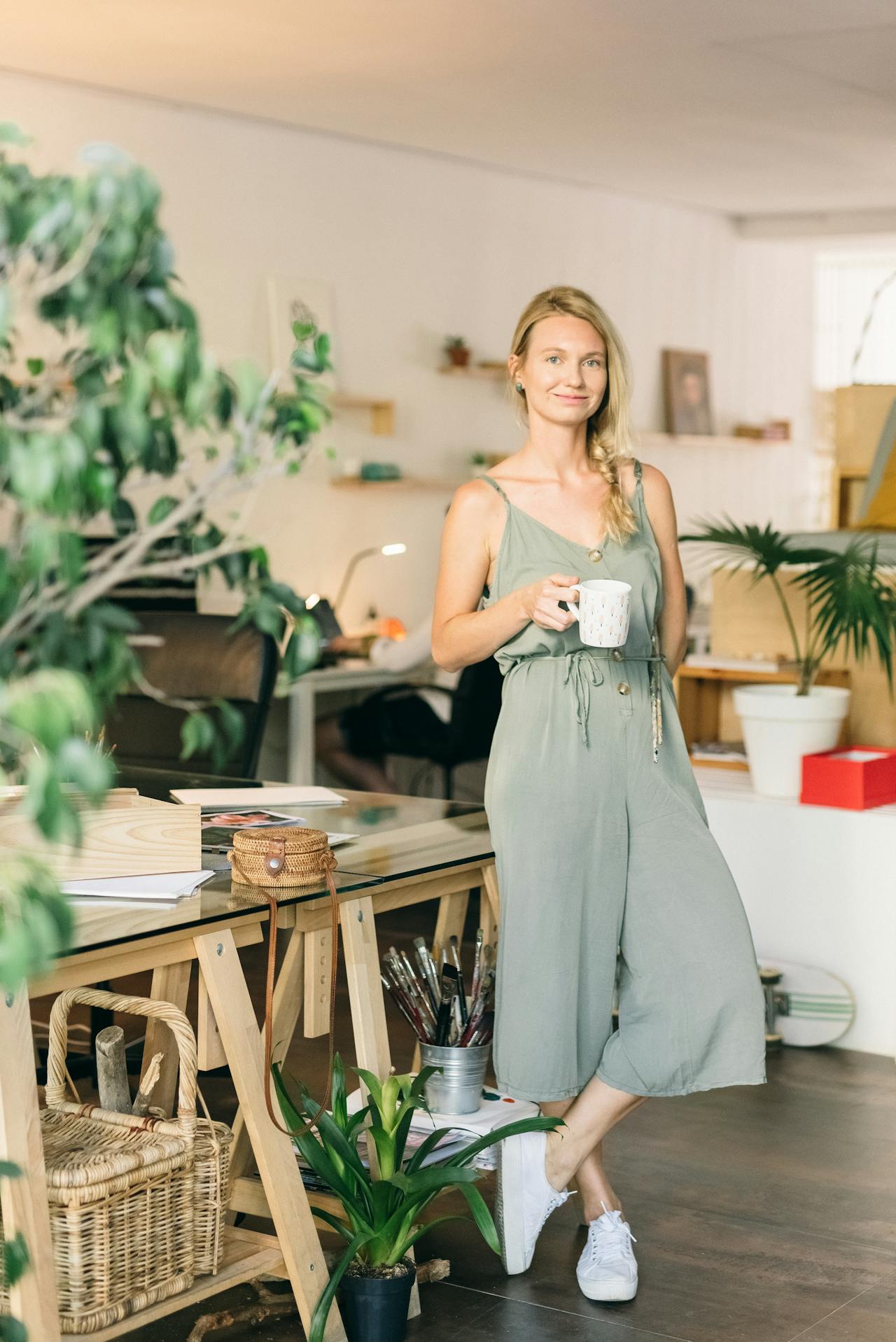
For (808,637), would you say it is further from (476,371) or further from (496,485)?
(476,371)

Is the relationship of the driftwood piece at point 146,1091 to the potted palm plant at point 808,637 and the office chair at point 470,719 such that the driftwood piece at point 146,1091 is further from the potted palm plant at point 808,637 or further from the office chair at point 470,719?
the office chair at point 470,719

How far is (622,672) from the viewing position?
248 centimetres

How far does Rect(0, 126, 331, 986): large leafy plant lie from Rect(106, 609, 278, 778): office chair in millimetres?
2357

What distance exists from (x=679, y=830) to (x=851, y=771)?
1573 millimetres

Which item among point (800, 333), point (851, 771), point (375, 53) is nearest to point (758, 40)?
point (375, 53)

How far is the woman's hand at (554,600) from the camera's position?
2.28 m

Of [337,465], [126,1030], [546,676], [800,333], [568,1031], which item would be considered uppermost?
[800,333]

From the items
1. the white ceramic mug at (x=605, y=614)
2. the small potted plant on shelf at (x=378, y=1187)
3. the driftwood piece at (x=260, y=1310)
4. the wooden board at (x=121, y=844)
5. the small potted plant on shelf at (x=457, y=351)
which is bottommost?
the driftwood piece at (x=260, y=1310)

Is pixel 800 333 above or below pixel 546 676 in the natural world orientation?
above

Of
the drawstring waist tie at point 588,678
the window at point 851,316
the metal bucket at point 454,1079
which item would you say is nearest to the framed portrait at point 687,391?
the window at point 851,316

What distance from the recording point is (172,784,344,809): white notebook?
9.24ft

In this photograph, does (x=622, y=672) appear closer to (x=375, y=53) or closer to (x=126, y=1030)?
(x=126, y=1030)

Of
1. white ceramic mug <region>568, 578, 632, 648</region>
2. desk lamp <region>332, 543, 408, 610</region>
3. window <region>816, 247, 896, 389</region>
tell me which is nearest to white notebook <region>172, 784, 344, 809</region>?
white ceramic mug <region>568, 578, 632, 648</region>

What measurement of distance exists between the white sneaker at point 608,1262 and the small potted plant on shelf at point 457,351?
5.04m
